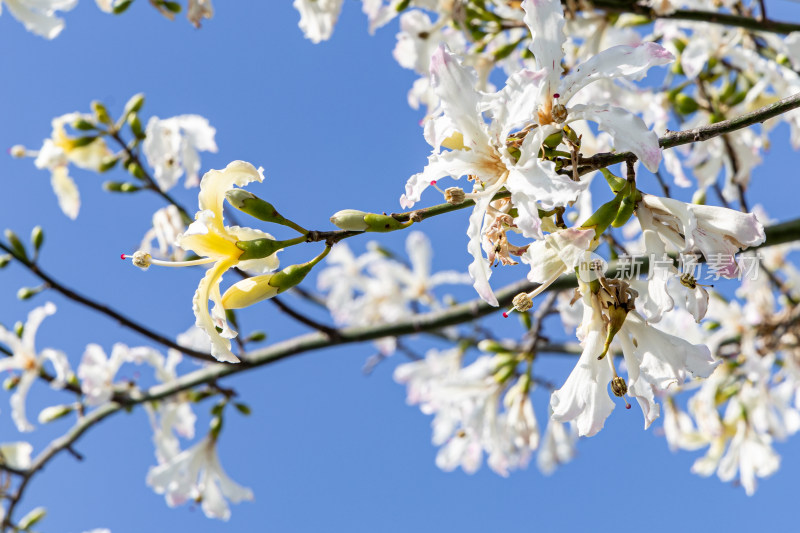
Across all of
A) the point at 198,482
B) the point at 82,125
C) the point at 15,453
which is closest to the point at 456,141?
the point at 82,125

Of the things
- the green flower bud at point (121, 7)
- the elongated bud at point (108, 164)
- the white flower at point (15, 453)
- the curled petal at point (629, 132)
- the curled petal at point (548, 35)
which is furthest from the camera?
the white flower at point (15, 453)

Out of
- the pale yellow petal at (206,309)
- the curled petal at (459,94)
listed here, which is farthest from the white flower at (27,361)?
the curled petal at (459,94)

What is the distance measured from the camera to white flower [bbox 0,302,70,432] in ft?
7.83

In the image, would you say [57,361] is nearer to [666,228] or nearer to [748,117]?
[666,228]

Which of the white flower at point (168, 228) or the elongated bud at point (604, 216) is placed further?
the white flower at point (168, 228)

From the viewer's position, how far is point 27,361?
246 centimetres

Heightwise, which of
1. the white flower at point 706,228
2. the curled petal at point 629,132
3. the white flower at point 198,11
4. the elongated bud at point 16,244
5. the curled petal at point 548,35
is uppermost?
the white flower at point 198,11

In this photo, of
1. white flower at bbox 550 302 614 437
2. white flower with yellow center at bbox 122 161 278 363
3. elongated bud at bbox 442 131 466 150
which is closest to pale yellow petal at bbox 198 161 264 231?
white flower with yellow center at bbox 122 161 278 363

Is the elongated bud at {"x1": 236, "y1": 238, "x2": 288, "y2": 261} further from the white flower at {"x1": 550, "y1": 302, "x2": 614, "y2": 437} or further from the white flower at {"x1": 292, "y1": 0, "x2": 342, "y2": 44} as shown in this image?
the white flower at {"x1": 292, "y1": 0, "x2": 342, "y2": 44}

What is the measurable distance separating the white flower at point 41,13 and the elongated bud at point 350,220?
5.02ft

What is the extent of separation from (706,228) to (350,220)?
0.52 m

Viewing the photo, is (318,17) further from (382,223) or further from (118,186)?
(382,223)

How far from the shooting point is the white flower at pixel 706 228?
3.29 ft

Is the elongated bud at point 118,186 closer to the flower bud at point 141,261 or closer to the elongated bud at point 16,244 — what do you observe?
the elongated bud at point 16,244
